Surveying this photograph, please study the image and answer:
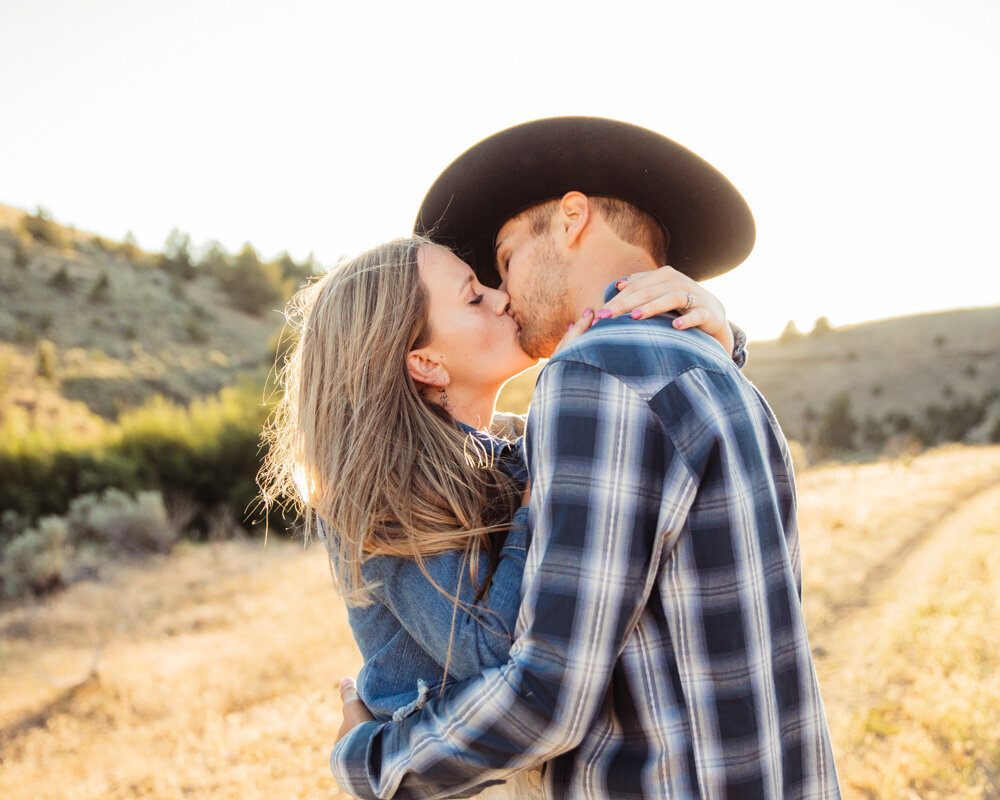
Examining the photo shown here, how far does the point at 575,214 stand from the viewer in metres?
1.92

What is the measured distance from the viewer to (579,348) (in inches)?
51.9

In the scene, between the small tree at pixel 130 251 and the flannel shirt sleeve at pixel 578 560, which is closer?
the flannel shirt sleeve at pixel 578 560

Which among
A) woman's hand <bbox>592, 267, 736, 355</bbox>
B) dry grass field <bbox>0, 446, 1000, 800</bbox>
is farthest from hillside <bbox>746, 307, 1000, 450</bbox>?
woman's hand <bbox>592, 267, 736, 355</bbox>

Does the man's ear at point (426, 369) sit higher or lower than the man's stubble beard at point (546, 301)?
lower

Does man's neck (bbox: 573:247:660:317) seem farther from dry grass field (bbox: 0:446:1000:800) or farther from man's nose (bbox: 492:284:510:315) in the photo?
dry grass field (bbox: 0:446:1000:800)

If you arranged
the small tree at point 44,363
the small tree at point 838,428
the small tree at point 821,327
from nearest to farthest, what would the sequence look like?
the small tree at point 44,363
the small tree at point 838,428
the small tree at point 821,327

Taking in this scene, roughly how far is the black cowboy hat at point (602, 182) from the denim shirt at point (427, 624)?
0.98 meters

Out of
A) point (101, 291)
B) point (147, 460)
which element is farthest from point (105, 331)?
point (147, 460)

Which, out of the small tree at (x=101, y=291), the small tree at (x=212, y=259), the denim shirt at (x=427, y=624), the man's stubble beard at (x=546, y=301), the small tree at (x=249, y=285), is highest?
the small tree at (x=212, y=259)

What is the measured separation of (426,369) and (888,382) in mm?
51542

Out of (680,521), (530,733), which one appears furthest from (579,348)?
(530,733)

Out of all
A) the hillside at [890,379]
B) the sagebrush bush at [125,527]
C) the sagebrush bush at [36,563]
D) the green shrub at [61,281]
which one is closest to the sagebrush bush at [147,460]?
the sagebrush bush at [125,527]

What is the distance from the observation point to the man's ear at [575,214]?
6.24 ft

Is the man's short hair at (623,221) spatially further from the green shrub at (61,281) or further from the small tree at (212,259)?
the small tree at (212,259)
